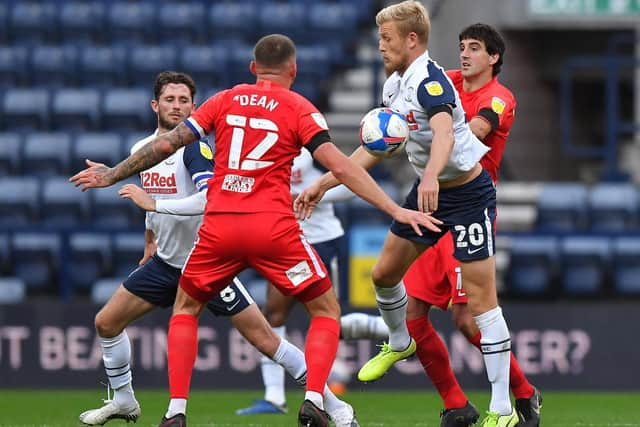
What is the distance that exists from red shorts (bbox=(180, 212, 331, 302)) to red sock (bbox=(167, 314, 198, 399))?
5.6 inches

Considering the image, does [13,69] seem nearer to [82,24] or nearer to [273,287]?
[82,24]

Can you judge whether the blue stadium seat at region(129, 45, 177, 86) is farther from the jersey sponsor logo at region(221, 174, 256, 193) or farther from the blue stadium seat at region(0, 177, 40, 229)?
the jersey sponsor logo at region(221, 174, 256, 193)

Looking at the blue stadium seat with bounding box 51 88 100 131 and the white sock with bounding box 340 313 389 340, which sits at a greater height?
the blue stadium seat with bounding box 51 88 100 131

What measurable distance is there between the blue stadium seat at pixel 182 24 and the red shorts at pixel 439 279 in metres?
8.88

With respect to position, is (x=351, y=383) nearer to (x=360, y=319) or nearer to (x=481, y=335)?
(x=360, y=319)

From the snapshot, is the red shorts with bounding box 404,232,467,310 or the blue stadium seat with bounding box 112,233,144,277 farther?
the blue stadium seat with bounding box 112,233,144,277

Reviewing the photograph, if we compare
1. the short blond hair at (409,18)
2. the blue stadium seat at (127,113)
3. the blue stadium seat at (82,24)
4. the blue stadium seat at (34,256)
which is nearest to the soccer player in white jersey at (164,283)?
the short blond hair at (409,18)

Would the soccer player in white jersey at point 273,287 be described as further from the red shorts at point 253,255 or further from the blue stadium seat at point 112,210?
the blue stadium seat at point 112,210

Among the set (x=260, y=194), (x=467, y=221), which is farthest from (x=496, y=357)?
(x=260, y=194)

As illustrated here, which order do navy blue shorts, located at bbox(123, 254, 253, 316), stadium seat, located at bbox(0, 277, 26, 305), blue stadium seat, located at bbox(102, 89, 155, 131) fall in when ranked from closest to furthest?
navy blue shorts, located at bbox(123, 254, 253, 316), stadium seat, located at bbox(0, 277, 26, 305), blue stadium seat, located at bbox(102, 89, 155, 131)

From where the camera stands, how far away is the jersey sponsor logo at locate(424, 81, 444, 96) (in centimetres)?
663

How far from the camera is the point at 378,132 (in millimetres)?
6602

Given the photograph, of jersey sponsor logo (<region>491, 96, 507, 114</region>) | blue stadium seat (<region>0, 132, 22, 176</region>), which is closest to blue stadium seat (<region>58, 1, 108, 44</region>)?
blue stadium seat (<region>0, 132, 22, 176</region>)

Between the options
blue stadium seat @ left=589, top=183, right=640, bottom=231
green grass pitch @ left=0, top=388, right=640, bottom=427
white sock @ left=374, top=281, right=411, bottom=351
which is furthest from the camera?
blue stadium seat @ left=589, top=183, right=640, bottom=231
